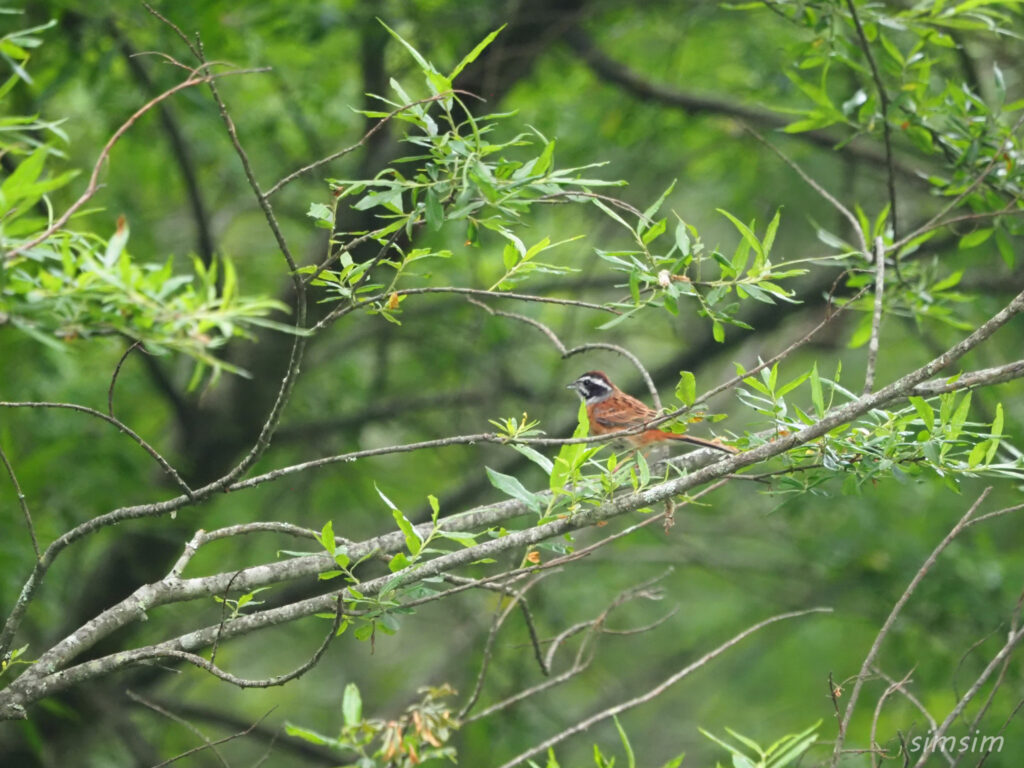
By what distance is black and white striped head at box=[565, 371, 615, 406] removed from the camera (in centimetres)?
809

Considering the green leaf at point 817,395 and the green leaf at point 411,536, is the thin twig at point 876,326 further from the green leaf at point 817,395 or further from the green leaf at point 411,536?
the green leaf at point 411,536

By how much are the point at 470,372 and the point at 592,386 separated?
6.62ft

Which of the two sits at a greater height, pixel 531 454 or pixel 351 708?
pixel 531 454

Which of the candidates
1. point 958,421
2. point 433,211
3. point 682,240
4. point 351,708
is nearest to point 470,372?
point 351,708

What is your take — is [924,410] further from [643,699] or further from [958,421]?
[643,699]

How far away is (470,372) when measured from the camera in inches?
392

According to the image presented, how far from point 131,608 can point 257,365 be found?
5.16 meters

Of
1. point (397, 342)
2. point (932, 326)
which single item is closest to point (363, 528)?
point (397, 342)

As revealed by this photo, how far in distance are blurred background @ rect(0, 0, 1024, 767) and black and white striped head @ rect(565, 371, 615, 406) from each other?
868 mm

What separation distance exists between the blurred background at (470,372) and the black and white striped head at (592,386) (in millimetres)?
868

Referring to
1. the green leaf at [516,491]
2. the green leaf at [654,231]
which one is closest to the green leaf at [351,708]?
the green leaf at [516,491]

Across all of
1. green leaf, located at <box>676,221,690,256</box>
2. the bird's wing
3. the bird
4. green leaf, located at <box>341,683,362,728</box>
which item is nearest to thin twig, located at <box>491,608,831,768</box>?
green leaf, located at <box>341,683,362,728</box>

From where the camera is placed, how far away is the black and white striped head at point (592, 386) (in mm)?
8094

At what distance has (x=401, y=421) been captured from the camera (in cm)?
941
